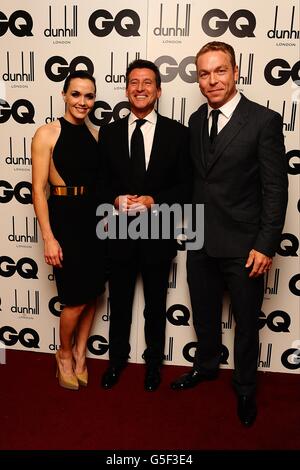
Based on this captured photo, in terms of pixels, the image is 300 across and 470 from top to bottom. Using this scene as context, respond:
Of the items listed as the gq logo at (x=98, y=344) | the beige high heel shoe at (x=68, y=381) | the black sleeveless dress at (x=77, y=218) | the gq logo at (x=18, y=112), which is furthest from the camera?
the gq logo at (x=98, y=344)

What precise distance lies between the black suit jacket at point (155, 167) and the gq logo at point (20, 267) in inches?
27.6

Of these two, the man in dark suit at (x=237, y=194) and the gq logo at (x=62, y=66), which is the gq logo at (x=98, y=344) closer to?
the man in dark suit at (x=237, y=194)

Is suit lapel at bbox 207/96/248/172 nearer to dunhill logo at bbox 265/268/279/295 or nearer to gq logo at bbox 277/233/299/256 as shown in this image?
gq logo at bbox 277/233/299/256

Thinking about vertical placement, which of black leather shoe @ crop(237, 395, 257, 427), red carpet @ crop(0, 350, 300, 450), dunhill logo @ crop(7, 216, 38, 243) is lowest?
red carpet @ crop(0, 350, 300, 450)

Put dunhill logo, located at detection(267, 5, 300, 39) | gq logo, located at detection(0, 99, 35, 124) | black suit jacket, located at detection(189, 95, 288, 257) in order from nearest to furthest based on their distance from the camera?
1. black suit jacket, located at detection(189, 95, 288, 257)
2. dunhill logo, located at detection(267, 5, 300, 39)
3. gq logo, located at detection(0, 99, 35, 124)

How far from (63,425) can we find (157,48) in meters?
1.93

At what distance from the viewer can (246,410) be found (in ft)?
7.10

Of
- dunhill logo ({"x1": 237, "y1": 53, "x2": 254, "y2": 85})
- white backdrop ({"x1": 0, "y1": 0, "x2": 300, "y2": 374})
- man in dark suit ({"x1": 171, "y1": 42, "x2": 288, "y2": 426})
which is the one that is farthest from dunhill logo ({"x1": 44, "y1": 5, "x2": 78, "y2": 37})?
dunhill logo ({"x1": 237, "y1": 53, "x2": 254, "y2": 85})

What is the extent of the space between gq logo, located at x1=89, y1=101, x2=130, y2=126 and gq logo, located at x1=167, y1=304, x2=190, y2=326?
1118 millimetres

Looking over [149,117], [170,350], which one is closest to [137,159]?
[149,117]

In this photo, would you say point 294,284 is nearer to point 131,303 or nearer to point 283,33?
point 131,303

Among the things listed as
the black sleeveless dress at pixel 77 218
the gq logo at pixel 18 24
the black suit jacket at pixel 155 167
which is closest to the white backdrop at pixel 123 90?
the gq logo at pixel 18 24

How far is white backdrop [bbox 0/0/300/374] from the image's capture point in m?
2.30

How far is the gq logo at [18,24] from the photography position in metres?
2.42
